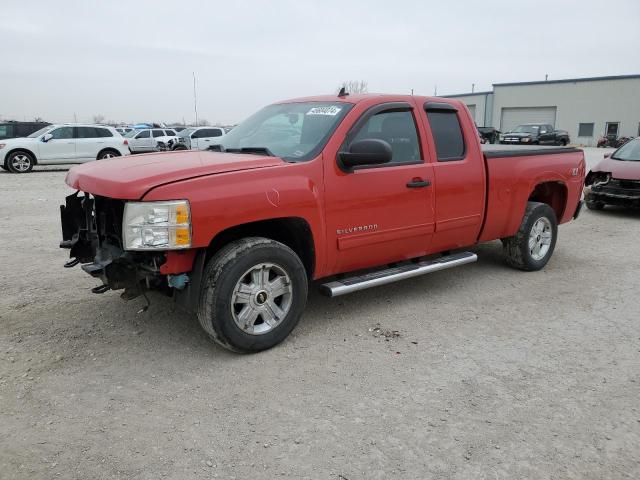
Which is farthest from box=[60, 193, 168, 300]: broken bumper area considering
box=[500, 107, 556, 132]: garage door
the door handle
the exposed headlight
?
box=[500, 107, 556, 132]: garage door

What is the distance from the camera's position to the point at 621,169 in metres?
10.1

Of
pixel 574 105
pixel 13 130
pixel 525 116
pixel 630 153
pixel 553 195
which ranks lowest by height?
pixel 553 195

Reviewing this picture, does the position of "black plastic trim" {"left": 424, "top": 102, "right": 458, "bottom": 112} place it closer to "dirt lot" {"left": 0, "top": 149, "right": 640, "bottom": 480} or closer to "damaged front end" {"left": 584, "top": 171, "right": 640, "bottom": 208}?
"dirt lot" {"left": 0, "top": 149, "right": 640, "bottom": 480}

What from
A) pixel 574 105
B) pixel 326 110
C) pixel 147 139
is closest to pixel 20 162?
pixel 147 139

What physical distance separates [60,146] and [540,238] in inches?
661

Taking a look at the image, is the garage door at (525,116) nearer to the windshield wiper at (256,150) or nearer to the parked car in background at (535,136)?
the parked car in background at (535,136)

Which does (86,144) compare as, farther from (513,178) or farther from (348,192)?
(348,192)

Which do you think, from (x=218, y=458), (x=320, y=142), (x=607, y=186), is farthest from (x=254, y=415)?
(x=607, y=186)

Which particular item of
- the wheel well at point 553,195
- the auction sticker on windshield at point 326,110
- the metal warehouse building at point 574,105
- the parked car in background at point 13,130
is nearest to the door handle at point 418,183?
the auction sticker on windshield at point 326,110

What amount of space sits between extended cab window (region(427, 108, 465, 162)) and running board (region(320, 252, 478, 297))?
97 cm

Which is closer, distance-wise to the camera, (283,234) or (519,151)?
(283,234)

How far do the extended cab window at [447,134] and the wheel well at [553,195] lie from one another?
1711 millimetres

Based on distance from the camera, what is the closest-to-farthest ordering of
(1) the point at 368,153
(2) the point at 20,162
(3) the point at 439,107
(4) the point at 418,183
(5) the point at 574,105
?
(1) the point at 368,153 → (4) the point at 418,183 → (3) the point at 439,107 → (2) the point at 20,162 → (5) the point at 574,105

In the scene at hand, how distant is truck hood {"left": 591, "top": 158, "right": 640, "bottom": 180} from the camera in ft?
32.4
